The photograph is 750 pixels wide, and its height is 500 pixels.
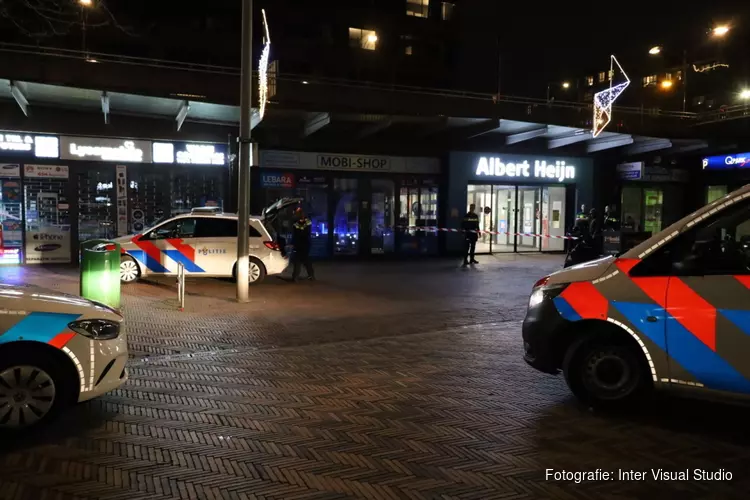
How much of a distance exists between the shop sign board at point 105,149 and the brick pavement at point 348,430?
9.95 meters

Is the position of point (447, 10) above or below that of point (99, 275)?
above

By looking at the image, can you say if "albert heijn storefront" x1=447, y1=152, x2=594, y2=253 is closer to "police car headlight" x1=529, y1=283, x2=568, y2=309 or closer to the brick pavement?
the brick pavement

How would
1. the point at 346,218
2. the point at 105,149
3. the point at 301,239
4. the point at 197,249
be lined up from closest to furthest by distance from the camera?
the point at 197,249, the point at 301,239, the point at 105,149, the point at 346,218

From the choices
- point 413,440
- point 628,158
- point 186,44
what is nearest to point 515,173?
point 628,158

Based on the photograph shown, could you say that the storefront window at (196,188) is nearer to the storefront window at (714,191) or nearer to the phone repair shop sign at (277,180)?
the phone repair shop sign at (277,180)

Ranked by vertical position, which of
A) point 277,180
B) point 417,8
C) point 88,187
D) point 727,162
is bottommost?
point 88,187

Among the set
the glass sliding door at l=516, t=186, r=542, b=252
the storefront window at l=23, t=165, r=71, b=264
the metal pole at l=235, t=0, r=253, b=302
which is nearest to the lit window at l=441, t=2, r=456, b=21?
the glass sliding door at l=516, t=186, r=542, b=252

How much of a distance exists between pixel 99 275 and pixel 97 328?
4242mm

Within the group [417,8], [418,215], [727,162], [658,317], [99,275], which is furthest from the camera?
[417,8]

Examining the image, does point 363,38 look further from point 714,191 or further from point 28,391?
point 28,391

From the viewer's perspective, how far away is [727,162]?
23.6 meters

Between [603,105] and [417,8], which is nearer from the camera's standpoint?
[603,105]

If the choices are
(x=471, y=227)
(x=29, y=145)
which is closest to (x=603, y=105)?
(x=471, y=227)

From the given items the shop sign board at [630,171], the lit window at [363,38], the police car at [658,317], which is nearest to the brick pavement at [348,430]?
the police car at [658,317]
